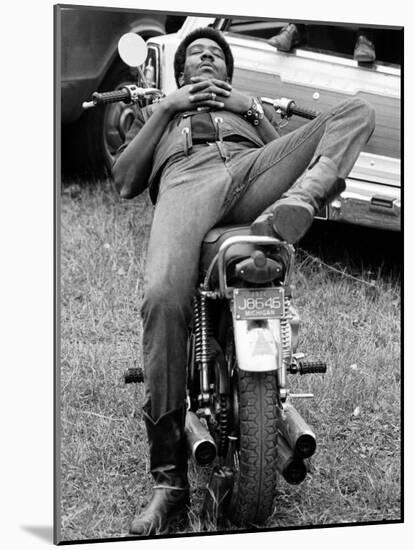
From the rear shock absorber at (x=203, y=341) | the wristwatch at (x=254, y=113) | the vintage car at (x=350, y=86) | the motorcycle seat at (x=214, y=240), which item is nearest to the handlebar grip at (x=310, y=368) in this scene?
the rear shock absorber at (x=203, y=341)

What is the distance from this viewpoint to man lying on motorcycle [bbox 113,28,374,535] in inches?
126

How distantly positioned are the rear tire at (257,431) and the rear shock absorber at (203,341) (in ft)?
0.64

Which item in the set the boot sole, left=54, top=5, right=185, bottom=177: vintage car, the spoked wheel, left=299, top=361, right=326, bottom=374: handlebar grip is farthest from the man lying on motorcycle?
left=299, top=361, right=326, bottom=374: handlebar grip

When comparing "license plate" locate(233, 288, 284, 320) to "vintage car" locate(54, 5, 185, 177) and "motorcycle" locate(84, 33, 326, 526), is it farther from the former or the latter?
"vintage car" locate(54, 5, 185, 177)

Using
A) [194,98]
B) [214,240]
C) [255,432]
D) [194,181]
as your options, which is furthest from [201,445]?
[194,98]

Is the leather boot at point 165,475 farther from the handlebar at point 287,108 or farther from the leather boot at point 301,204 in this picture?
the handlebar at point 287,108

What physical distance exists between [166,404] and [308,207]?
2.46 ft

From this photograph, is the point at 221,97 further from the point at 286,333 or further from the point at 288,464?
the point at 288,464

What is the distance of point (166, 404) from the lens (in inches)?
129

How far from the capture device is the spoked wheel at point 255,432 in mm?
3020

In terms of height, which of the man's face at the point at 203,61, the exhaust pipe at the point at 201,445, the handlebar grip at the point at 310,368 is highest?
the man's face at the point at 203,61

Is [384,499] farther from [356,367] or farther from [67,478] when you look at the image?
[67,478]

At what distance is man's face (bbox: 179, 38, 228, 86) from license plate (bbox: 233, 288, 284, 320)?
34.2 inches

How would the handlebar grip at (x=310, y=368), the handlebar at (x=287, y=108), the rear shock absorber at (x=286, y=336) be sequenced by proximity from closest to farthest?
1. the rear shock absorber at (x=286, y=336)
2. the handlebar grip at (x=310, y=368)
3. the handlebar at (x=287, y=108)
